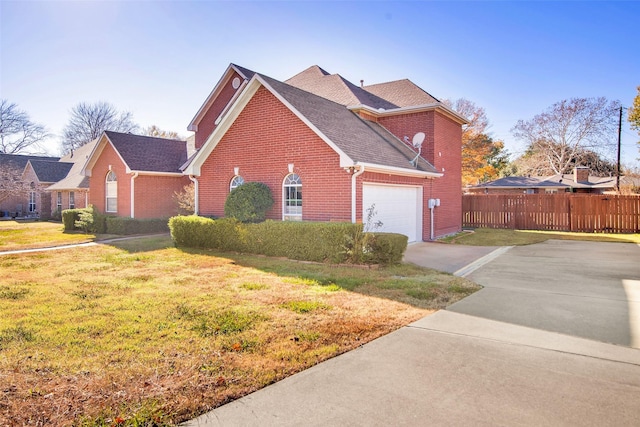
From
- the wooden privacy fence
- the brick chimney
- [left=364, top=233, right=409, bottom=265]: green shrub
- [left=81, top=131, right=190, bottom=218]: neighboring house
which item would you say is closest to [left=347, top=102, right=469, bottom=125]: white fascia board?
the wooden privacy fence

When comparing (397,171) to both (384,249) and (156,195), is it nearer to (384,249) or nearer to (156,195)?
(384,249)

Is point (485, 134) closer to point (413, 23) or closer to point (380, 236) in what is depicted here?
point (413, 23)

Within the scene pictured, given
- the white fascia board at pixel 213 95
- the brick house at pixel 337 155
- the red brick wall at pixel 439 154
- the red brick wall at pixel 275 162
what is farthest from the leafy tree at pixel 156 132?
the red brick wall at pixel 439 154

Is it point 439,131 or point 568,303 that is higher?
point 439,131

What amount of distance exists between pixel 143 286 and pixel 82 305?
61.8 inches

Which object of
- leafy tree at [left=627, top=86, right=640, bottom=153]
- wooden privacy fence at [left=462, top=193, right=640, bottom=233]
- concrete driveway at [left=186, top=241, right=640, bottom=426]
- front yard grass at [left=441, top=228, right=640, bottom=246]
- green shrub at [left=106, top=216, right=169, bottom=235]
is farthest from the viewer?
leafy tree at [left=627, top=86, right=640, bottom=153]

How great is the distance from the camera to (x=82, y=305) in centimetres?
656

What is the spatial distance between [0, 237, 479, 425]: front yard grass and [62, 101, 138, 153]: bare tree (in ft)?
164

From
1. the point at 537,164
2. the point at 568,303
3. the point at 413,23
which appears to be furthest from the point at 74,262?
the point at 537,164

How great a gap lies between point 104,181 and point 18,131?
34945 mm

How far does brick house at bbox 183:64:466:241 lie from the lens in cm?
1252

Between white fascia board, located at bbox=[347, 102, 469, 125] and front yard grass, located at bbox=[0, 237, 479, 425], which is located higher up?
→ white fascia board, located at bbox=[347, 102, 469, 125]

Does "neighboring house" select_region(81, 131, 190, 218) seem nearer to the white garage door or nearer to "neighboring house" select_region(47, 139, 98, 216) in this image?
"neighboring house" select_region(47, 139, 98, 216)

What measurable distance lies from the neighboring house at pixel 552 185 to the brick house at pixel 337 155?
61.5ft
